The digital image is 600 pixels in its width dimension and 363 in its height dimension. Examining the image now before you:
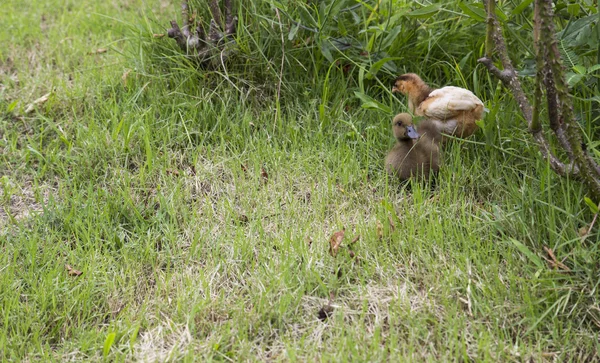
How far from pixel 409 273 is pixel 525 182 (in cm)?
71

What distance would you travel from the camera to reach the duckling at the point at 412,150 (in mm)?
3340

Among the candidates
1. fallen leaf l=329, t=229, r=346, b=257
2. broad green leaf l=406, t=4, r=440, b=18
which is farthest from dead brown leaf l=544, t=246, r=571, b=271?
broad green leaf l=406, t=4, r=440, b=18

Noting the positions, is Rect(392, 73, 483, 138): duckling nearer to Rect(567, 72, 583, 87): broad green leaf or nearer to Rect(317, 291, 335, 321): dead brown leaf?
Rect(567, 72, 583, 87): broad green leaf

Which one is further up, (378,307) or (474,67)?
(474,67)

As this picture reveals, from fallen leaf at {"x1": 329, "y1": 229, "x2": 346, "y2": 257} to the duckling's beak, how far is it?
605mm

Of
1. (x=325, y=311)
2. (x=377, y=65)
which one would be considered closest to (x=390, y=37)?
(x=377, y=65)

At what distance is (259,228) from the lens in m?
3.19

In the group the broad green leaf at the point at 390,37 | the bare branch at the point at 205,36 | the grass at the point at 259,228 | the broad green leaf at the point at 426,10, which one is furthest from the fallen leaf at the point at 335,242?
the bare branch at the point at 205,36

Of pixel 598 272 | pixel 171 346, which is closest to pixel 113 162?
pixel 171 346

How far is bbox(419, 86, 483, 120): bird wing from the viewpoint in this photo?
11.1 ft

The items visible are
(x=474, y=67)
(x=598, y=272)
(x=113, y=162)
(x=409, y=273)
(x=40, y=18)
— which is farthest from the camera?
(x=40, y=18)

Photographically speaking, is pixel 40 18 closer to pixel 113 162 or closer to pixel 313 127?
pixel 113 162

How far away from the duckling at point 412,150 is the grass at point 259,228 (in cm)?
9

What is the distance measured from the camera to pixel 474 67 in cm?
400
